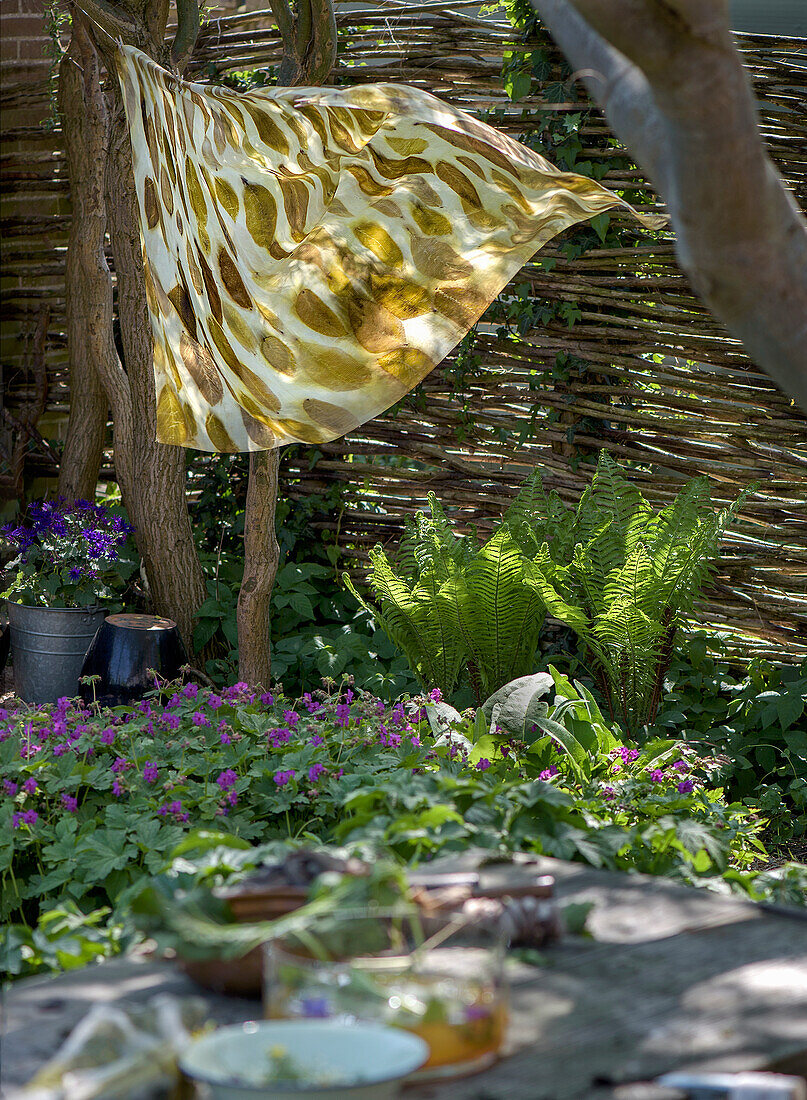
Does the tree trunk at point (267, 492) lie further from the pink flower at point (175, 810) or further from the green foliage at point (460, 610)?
the pink flower at point (175, 810)

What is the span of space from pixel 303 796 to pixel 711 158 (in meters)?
1.42

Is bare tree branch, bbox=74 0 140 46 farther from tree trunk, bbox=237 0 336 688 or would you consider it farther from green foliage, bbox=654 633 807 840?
green foliage, bbox=654 633 807 840

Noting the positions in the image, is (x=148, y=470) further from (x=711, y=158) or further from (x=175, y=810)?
(x=711, y=158)

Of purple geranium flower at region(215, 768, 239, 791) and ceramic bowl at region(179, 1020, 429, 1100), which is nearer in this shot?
ceramic bowl at region(179, 1020, 429, 1100)

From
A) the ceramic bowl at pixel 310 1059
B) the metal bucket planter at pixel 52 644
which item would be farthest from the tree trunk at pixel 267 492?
the ceramic bowl at pixel 310 1059

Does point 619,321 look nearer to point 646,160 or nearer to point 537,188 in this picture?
point 537,188

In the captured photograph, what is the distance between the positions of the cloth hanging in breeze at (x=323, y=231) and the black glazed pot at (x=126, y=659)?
2.41 ft

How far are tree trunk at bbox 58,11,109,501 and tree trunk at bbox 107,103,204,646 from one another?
8.8 inches

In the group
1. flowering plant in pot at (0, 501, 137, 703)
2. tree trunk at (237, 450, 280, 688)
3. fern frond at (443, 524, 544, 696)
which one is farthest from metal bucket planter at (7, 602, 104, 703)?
fern frond at (443, 524, 544, 696)

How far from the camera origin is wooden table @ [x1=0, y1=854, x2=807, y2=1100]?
0.77 metres

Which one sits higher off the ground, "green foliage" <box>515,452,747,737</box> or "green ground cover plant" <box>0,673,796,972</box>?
"green foliage" <box>515,452,747,737</box>

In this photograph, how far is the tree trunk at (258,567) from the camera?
3.14 metres

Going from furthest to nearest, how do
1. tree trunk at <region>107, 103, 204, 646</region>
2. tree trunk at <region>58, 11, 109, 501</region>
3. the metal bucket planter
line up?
tree trunk at <region>58, 11, 109, 501</region>, tree trunk at <region>107, 103, 204, 646</region>, the metal bucket planter

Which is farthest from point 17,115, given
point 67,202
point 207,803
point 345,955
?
point 345,955
